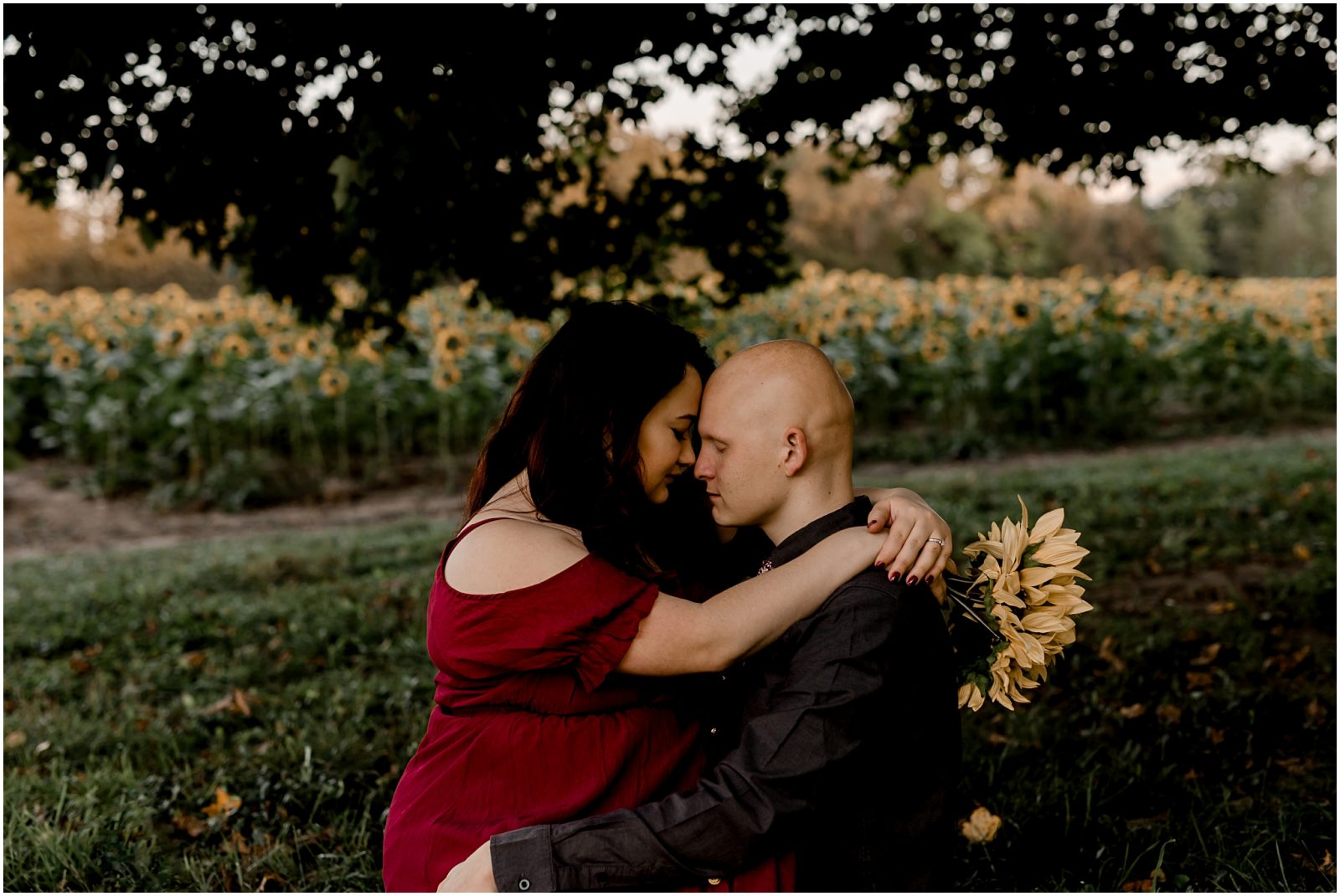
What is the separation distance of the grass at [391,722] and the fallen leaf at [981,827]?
30 mm

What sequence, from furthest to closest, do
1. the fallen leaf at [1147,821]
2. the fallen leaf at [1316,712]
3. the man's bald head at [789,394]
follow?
the fallen leaf at [1316,712], the fallen leaf at [1147,821], the man's bald head at [789,394]

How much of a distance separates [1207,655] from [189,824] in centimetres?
366

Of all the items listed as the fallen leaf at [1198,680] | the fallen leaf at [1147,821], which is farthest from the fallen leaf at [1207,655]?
the fallen leaf at [1147,821]

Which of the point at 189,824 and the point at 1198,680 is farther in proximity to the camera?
the point at 1198,680

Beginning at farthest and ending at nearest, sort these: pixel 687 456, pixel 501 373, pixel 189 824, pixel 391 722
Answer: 1. pixel 501 373
2. pixel 391 722
3. pixel 189 824
4. pixel 687 456

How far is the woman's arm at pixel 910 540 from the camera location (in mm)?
1815

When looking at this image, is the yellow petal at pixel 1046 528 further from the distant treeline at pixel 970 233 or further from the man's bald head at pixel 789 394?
the distant treeline at pixel 970 233

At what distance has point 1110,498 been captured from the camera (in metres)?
7.17

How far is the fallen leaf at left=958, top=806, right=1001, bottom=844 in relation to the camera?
9.87 feet

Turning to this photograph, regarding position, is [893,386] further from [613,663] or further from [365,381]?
[613,663]

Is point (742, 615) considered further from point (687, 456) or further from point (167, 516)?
point (167, 516)

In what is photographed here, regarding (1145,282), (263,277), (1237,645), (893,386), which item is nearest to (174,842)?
(263,277)

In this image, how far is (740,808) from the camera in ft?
5.73

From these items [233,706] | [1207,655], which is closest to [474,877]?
[233,706]
